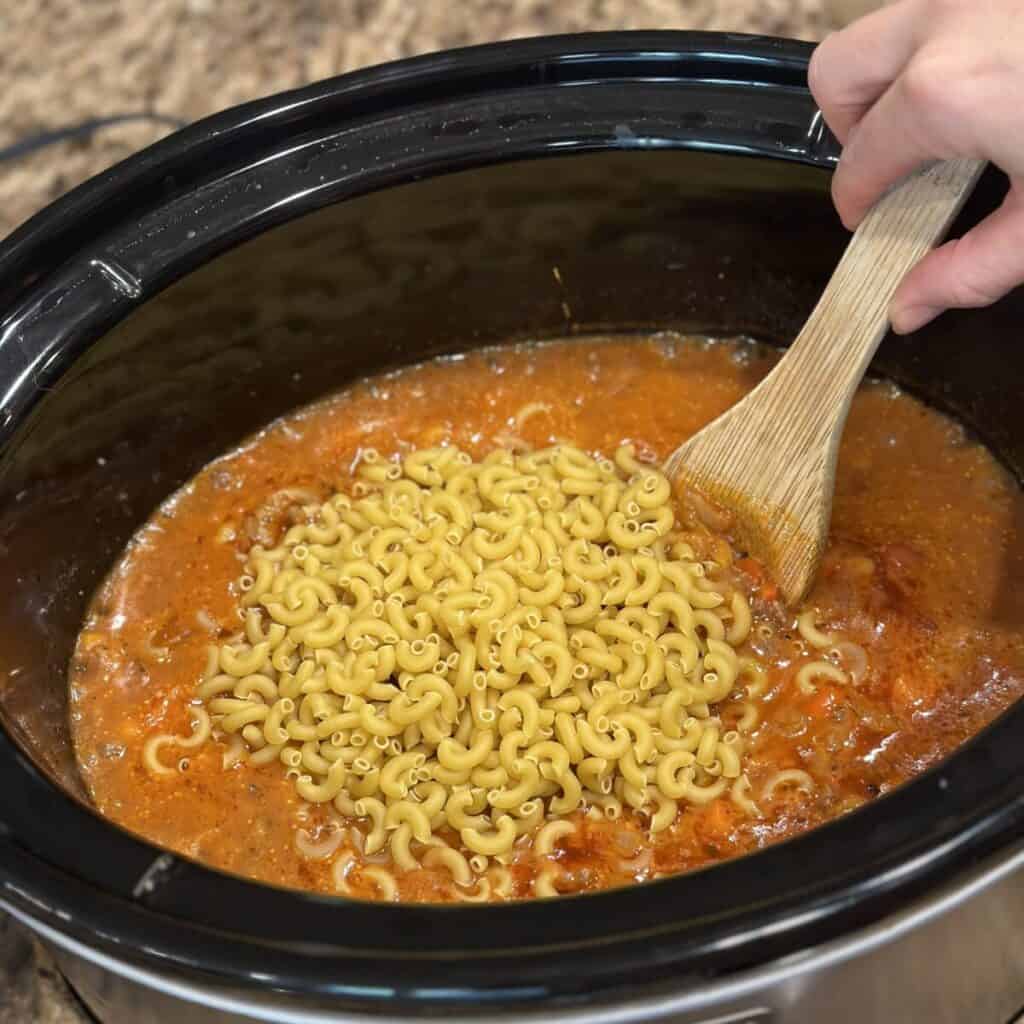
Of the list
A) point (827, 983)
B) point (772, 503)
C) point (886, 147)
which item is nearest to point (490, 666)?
point (772, 503)

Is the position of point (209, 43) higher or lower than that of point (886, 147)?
lower

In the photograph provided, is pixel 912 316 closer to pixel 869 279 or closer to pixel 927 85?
pixel 869 279

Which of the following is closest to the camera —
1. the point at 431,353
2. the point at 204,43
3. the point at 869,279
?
the point at 869,279

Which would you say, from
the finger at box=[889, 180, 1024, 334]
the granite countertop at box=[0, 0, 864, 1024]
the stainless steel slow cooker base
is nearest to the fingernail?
the finger at box=[889, 180, 1024, 334]

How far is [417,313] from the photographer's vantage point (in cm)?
161

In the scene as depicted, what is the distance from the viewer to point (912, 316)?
46.1 inches

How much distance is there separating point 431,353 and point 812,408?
53 centimetres

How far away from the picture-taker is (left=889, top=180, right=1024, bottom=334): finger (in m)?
1.04

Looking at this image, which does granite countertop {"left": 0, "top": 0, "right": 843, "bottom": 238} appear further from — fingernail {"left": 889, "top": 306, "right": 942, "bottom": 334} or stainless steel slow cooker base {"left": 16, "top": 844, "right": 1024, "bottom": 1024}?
stainless steel slow cooker base {"left": 16, "top": 844, "right": 1024, "bottom": 1024}

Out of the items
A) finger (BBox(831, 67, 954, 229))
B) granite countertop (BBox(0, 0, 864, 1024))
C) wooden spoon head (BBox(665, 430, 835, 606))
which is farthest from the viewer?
granite countertop (BBox(0, 0, 864, 1024))

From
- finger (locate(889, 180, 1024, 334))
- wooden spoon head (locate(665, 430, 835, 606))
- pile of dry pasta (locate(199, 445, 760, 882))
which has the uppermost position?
finger (locate(889, 180, 1024, 334))

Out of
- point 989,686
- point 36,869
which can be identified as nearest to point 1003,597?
point 989,686

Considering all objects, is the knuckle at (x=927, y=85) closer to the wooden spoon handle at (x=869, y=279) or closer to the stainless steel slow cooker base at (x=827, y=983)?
the wooden spoon handle at (x=869, y=279)

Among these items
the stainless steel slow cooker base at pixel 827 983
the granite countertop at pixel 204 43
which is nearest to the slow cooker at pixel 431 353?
the stainless steel slow cooker base at pixel 827 983
